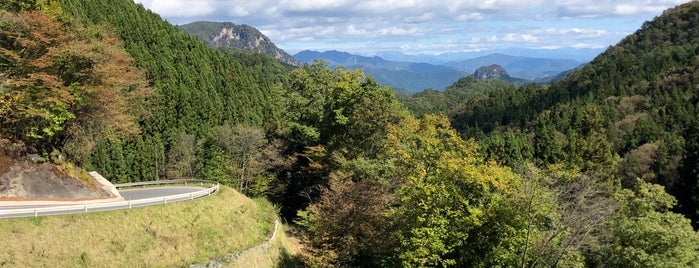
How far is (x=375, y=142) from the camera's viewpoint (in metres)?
39.3

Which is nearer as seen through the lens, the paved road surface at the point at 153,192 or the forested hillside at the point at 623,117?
the paved road surface at the point at 153,192

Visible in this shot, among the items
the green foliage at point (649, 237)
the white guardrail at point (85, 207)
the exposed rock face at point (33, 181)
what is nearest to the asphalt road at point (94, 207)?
the white guardrail at point (85, 207)

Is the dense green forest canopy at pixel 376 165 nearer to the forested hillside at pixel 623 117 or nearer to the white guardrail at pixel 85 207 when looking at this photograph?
the forested hillside at pixel 623 117

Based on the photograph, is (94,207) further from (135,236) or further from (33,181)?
(33,181)

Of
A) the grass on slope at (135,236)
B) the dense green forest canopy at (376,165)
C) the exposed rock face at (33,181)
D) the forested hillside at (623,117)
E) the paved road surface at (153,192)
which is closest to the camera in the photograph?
the grass on slope at (135,236)

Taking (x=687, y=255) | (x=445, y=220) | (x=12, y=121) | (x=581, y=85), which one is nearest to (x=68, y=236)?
(x=12, y=121)

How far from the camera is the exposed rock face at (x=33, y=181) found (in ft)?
77.0

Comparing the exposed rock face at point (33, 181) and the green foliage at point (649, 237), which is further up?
the exposed rock face at point (33, 181)

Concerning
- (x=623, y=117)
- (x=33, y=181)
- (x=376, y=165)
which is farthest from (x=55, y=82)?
(x=623, y=117)

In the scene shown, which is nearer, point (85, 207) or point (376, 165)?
point (85, 207)

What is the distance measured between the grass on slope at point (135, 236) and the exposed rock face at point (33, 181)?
15.1 ft

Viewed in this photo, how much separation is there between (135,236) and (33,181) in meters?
7.12

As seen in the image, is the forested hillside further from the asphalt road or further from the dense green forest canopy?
the asphalt road

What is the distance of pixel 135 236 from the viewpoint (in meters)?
22.0
